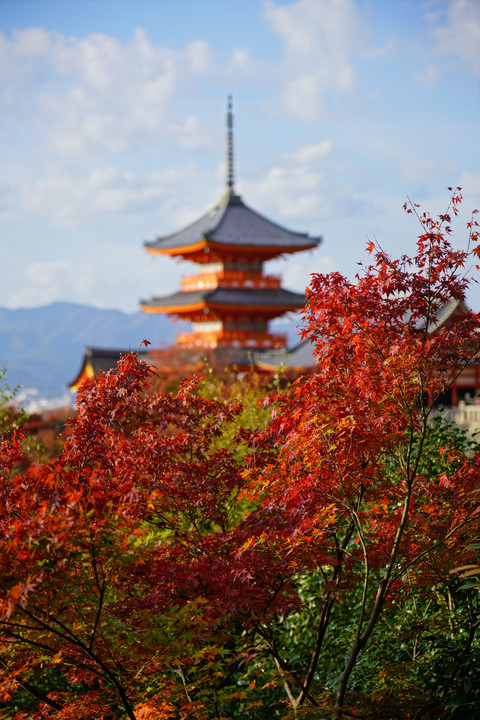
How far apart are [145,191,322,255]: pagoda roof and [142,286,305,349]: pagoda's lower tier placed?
2166 millimetres

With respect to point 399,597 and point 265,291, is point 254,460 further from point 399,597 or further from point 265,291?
point 265,291

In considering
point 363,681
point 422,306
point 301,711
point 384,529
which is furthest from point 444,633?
point 422,306

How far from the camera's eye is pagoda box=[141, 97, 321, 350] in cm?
3622

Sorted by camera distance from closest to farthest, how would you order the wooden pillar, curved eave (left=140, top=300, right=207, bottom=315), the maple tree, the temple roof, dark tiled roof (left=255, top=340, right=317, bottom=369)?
the maple tree < the wooden pillar < dark tiled roof (left=255, top=340, right=317, bottom=369) < curved eave (left=140, top=300, right=207, bottom=315) < the temple roof

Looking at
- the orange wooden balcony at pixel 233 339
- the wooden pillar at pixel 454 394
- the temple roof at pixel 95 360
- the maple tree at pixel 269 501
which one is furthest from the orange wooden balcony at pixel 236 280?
the maple tree at pixel 269 501

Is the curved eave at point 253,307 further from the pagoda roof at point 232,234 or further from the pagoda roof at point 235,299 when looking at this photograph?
the pagoda roof at point 232,234

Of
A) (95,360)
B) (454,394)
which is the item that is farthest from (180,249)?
(454,394)

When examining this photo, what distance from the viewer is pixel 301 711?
17.1 ft

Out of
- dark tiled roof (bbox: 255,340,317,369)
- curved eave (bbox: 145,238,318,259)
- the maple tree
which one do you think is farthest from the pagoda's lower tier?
the maple tree

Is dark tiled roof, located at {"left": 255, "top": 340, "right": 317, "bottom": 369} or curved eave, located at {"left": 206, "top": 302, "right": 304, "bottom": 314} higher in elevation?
curved eave, located at {"left": 206, "top": 302, "right": 304, "bottom": 314}

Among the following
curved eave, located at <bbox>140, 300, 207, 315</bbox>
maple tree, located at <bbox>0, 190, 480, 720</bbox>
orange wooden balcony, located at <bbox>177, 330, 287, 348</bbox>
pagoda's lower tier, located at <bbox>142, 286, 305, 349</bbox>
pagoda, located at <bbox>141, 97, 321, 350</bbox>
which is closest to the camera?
maple tree, located at <bbox>0, 190, 480, 720</bbox>

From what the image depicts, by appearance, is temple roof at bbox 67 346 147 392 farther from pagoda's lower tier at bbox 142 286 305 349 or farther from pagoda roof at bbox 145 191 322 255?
pagoda roof at bbox 145 191 322 255

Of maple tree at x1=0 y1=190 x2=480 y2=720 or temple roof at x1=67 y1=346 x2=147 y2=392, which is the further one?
temple roof at x1=67 y1=346 x2=147 y2=392

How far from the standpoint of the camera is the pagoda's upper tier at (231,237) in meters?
36.9
